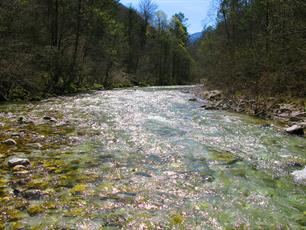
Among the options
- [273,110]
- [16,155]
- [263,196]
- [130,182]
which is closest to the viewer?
[263,196]

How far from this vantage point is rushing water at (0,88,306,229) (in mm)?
5500

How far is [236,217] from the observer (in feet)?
18.6

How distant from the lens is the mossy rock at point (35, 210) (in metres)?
5.46

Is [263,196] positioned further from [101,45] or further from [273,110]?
[101,45]

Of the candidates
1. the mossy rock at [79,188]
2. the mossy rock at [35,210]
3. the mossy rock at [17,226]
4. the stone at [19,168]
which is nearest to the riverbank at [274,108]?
the mossy rock at [79,188]

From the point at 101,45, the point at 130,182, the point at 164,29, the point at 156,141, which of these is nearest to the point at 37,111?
the point at 156,141

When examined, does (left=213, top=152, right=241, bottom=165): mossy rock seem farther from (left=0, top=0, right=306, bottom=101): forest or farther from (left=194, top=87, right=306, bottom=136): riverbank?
(left=0, top=0, right=306, bottom=101): forest

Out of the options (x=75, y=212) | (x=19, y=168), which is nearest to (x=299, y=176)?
(x=75, y=212)

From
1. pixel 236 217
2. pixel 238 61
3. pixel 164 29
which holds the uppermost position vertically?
pixel 164 29

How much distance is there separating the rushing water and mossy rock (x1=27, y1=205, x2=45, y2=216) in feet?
0.10

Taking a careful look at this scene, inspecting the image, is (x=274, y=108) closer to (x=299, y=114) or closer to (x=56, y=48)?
(x=299, y=114)

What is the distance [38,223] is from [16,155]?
12.4ft

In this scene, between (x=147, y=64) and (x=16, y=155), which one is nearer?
(x=16, y=155)

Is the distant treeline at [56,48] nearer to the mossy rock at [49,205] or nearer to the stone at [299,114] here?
the mossy rock at [49,205]
